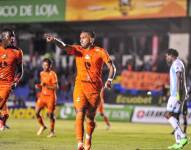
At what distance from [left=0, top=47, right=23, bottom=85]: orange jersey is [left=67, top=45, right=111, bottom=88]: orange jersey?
264 cm

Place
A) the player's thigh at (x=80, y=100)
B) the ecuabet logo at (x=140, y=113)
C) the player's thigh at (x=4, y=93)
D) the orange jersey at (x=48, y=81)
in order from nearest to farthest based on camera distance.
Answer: the player's thigh at (x=80, y=100) → the player's thigh at (x=4, y=93) → the orange jersey at (x=48, y=81) → the ecuabet logo at (x=140, y=113)

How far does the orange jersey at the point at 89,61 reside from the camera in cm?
1399

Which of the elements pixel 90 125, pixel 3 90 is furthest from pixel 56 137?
pixel 90 125

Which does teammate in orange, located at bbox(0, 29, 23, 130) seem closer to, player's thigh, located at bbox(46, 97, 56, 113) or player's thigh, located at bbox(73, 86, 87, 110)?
player's thigh, located at bbox(73, 86, 87, 110)

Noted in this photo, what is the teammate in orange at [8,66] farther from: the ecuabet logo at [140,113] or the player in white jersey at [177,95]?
the ecuabet logo at [140,113]

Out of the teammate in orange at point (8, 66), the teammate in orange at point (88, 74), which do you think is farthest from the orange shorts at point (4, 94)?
the teammate in orange at point (88, 74)

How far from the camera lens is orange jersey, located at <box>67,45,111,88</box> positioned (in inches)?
551

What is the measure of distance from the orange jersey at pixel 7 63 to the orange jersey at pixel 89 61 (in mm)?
2639

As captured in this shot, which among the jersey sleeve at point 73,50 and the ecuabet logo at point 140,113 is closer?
the jersey sleeve at point 73,50

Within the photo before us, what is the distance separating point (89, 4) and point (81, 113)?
76.4 ft

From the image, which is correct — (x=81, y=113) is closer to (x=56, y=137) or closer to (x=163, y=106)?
(x=56, y=137)

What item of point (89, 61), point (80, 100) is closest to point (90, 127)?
point (80, 100)

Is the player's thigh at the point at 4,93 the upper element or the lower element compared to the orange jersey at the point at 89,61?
lower

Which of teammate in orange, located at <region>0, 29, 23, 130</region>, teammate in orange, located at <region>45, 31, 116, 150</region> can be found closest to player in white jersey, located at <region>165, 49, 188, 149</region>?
teammate in orange, located at <region>45, 31, 116, 150</region>
